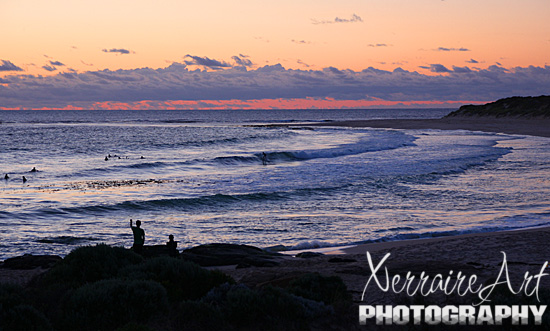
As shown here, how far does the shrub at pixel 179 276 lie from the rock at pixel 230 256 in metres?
3.16

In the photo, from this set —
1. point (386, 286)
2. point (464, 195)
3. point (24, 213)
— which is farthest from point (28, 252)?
point (464, 195)

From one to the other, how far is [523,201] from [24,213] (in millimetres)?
21264

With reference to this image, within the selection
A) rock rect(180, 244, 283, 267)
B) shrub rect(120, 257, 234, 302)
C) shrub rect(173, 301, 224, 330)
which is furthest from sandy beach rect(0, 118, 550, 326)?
shrub rect(173, 301, 224, 330)

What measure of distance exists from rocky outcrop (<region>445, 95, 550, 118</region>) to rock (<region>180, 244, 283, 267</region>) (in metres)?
102

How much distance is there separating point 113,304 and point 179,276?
5.59ft

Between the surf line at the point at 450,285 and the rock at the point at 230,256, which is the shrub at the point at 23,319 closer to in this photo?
the surf line at the point at 450,285

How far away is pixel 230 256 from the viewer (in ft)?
44.6

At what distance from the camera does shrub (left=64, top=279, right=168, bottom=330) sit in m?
7.67

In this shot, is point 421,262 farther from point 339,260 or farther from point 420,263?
point 339,260

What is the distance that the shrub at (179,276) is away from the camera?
9.09 m

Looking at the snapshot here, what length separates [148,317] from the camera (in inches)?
312

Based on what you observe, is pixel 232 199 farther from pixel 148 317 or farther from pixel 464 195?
pixel 148 317

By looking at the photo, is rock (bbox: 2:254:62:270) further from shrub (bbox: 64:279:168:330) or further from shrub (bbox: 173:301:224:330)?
shrub (bbox: 173:301:224:330)

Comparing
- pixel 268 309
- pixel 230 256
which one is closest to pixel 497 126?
pixel 230 256
